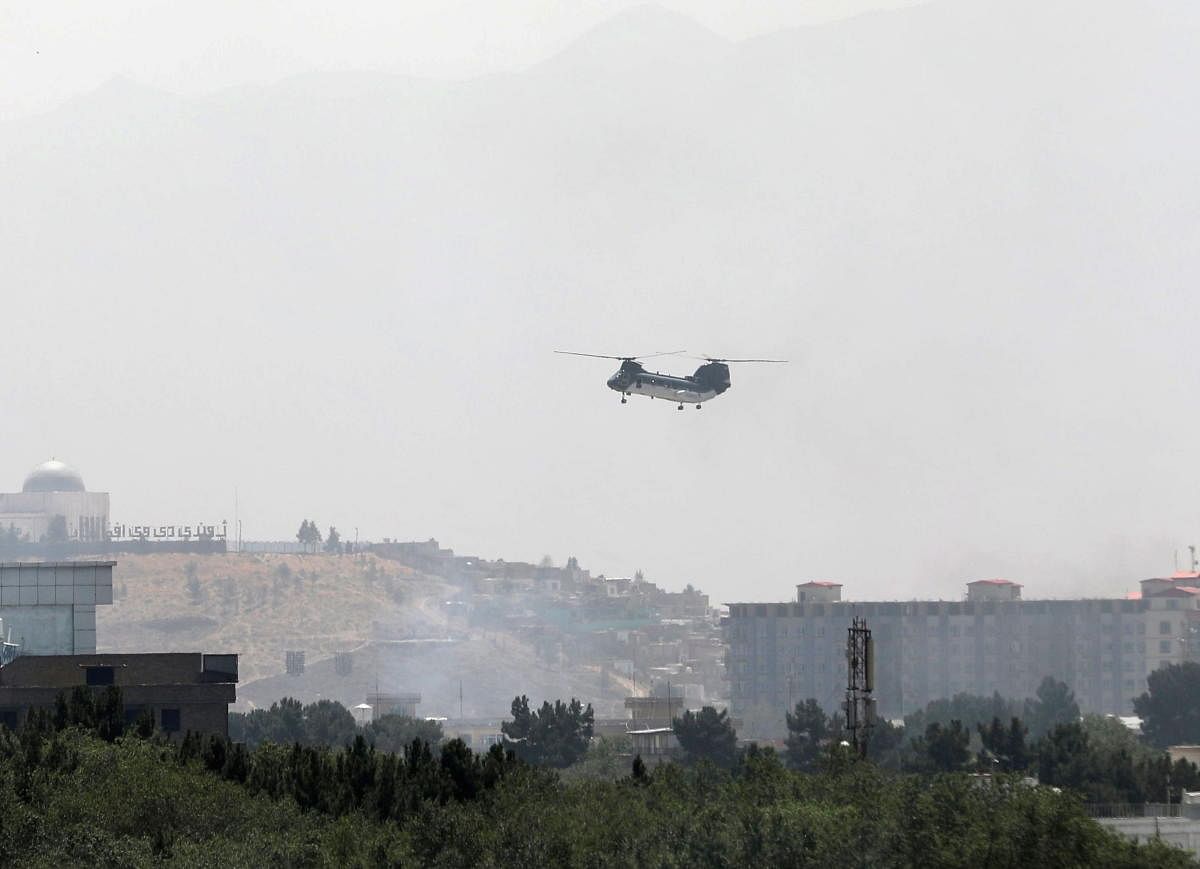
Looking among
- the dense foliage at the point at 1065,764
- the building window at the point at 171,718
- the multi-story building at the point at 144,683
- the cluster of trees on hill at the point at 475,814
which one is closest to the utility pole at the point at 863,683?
the cluster of trees on hill at the point at 475,814

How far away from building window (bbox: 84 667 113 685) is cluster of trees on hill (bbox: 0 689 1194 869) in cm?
3901

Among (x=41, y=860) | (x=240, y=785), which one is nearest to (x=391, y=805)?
(x=240, y=785)

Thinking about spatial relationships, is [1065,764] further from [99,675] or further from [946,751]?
[99,675]

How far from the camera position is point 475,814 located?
93.5 meters

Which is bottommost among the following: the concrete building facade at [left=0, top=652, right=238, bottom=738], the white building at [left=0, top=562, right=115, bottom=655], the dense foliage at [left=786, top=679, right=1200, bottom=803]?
the dense foliage at [left=786, top=679, right=1200, bottom=803]

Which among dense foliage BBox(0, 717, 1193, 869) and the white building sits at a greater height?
the white building

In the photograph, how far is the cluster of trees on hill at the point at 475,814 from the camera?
81.3m

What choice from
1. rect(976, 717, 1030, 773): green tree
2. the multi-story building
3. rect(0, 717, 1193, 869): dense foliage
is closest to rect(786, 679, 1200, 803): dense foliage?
rect(976, 717, 1030, 773): green tree

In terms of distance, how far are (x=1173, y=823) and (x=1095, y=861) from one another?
31.5 m

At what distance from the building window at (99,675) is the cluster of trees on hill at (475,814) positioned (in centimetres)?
3901

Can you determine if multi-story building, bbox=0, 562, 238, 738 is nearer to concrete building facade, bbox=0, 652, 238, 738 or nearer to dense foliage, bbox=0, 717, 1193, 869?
concrete building facade, bbox=0, 652, 238, 738

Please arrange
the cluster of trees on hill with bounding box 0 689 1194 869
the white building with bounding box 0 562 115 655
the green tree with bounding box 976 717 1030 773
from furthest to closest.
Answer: the white building with bounding box 0 562 115 655
the green tree with bounding box 976 717 1030 773
the cluster of trees on hill with bounding box 0 689 1194 869

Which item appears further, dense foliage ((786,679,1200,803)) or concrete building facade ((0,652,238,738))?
dense foliage ((786,679,1200,803))

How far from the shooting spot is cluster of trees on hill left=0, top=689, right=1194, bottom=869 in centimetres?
8131
